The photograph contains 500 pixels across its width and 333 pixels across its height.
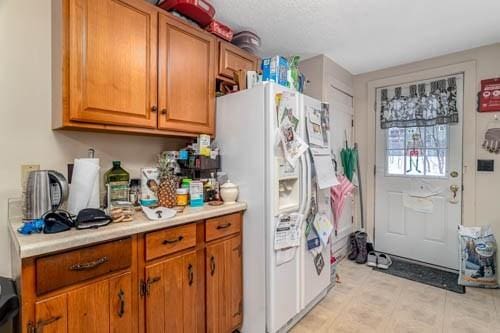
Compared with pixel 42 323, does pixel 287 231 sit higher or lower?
higher

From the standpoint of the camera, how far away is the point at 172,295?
137 cm

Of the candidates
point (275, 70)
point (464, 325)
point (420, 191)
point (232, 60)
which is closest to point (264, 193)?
point (275, 70)

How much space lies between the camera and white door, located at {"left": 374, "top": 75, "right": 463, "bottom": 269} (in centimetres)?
272

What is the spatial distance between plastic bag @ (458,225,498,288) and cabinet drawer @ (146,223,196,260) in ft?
8.63

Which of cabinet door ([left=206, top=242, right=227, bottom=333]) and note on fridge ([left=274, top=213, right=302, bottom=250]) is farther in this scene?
note on fridge ([left=274, top=213, right=302, bottom=250])

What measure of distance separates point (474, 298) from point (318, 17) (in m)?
2.73

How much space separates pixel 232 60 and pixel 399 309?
244cm

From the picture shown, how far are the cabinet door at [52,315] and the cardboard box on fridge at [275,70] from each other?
5.52ft

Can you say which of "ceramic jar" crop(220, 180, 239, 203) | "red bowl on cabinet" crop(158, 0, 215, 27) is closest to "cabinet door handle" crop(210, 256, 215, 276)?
"ceramic jar" crop(220, 180, 239, 203)

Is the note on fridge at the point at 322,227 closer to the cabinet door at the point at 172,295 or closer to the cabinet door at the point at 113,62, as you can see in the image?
the cabinet door at the point at 172,295

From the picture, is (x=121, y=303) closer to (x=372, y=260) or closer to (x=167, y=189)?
(x=167, y=189)

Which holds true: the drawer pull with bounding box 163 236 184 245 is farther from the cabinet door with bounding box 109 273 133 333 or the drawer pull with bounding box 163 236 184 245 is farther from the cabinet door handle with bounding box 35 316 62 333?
the cabinet door handle with bounding box 35 316 62 333

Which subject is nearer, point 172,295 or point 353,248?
point 172,295

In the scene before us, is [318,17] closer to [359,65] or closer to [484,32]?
[359,65]
